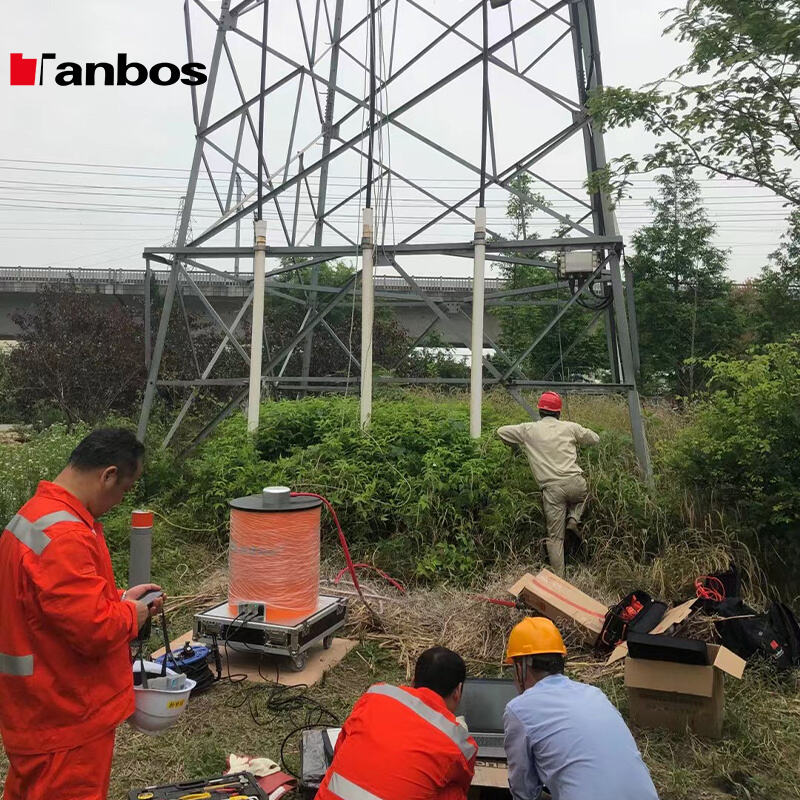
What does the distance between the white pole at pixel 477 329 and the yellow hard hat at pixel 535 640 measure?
16.7ft

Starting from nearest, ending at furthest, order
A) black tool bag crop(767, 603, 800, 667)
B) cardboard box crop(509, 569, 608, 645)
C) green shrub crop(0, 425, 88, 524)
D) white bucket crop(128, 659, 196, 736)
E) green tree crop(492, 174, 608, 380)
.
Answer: white bucket crop(128, 659, 196, 736) → black tool bag crop(767, 603, 800, 667) → cardboard box crop(509, 569, 608, 645) → green shrub crop(0, 425, 88, 524) → green tree crop(492, 174, 608, 380)

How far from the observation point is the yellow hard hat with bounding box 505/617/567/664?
316cm

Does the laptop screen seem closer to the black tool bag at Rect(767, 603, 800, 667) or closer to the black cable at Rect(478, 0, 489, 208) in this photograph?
the black tool bag at Rect(767, 603, 800, 667)

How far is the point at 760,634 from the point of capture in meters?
4.95

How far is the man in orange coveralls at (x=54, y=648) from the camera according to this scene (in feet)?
8.23

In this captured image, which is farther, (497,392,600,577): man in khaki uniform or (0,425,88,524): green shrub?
(0,425,88,524): green shrub

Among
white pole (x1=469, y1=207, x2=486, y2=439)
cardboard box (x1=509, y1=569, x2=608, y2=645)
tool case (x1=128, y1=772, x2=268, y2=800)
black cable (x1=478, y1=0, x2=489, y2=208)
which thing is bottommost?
tool case (x1=128, y1=772, x2=268, y2=800)

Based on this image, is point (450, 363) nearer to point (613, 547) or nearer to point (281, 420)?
point (281, 420)

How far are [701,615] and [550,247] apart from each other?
16.7 feet

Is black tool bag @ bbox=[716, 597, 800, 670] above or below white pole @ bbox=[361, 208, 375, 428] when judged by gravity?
below

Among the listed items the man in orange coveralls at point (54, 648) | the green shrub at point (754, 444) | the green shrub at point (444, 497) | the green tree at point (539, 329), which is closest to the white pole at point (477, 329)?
the green shrub at point (444, 497)

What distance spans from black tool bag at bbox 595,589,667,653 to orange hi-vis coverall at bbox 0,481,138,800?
379 centimetres

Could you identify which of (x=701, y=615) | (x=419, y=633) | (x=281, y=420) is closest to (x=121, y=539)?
(x=281, y=420)

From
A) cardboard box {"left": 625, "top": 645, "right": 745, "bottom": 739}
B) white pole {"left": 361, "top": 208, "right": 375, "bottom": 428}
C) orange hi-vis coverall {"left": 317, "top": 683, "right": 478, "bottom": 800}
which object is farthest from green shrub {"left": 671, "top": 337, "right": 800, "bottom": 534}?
orange hi-vis coverall {"left": 317, "top": 683, "right": 478, "bottom": 800}
